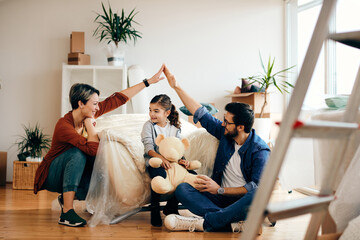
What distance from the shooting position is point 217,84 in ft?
16.1

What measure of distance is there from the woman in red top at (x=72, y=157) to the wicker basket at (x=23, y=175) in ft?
5.89

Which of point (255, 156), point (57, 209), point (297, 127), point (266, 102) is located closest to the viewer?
point (297, 127)

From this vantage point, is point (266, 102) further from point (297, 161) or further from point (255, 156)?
point (297, 161)

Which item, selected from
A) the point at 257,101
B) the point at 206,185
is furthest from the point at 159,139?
the point at 257,101

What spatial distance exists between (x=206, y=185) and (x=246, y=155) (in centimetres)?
30

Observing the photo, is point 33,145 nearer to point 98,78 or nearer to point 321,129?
point 98,78

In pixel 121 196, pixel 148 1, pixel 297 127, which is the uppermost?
pixel 148 1

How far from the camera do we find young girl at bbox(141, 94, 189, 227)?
96.9 inches

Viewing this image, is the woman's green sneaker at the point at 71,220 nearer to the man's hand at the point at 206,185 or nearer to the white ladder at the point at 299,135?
the man's hand at the point at 206,185

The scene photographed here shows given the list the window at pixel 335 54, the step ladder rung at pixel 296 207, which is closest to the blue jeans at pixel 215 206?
the step ladder rung at pixel 296 207

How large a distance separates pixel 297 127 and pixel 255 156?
161 cm

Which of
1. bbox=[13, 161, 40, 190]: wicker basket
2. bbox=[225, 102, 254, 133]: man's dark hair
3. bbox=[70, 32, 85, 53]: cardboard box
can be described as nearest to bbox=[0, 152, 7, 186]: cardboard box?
bbox=[13, 161, 40, 190]: wicker basket

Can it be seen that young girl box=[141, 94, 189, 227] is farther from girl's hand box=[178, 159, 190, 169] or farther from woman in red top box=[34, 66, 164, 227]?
woman in red top box=[34, 66, 164, 227]

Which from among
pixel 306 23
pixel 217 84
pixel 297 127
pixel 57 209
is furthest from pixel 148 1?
pixel 297 127
